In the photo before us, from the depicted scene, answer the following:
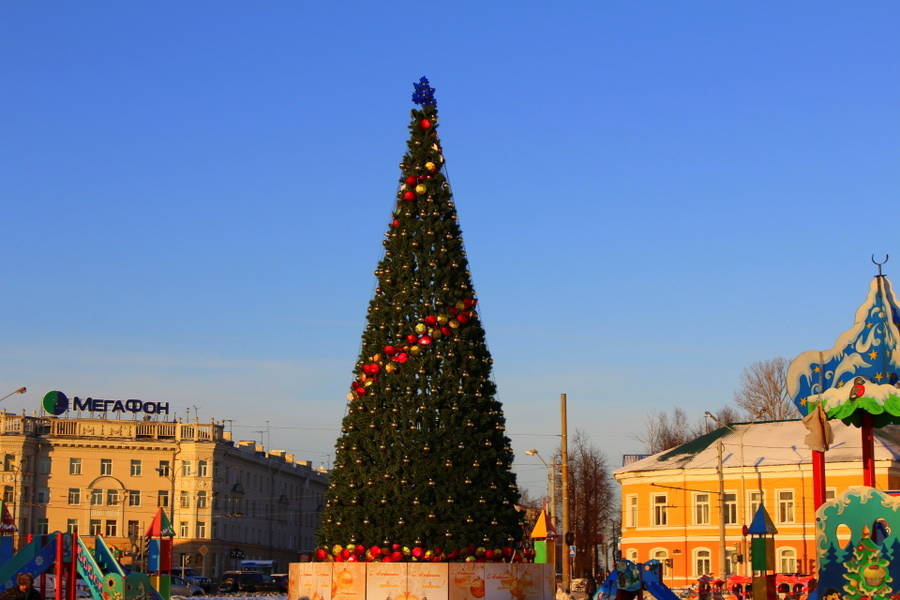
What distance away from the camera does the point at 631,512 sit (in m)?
58.9

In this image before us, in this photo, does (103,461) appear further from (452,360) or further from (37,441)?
(452,360)

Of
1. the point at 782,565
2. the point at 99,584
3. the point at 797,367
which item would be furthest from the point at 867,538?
the point at 782,565

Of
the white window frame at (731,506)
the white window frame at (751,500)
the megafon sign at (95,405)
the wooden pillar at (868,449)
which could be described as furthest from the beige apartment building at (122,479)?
the wooden pillar at (868,449)

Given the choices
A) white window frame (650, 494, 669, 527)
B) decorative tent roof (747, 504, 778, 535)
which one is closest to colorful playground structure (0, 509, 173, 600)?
decorative tent roof (747, 504, 778, 535)

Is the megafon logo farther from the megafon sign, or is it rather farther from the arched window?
the arched window

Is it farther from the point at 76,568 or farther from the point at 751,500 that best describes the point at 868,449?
the point at 751,500

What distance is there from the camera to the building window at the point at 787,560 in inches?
2086

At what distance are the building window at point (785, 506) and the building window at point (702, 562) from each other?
3.65m

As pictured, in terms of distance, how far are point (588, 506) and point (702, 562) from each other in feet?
64.7

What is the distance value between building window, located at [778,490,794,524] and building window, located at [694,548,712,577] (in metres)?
3.65

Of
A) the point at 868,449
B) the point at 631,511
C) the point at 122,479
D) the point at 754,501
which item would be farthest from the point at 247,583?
the point at 868,449

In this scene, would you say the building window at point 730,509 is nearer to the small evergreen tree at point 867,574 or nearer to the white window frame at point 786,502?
the white window frame at point 786,502

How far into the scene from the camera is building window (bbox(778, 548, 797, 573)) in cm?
5299

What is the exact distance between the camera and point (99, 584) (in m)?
26.0
